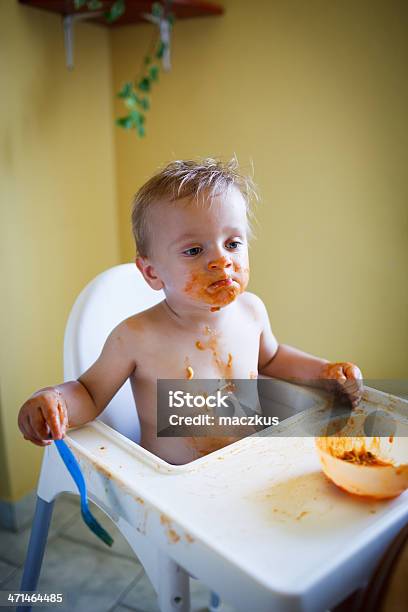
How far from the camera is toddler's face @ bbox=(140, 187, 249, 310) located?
0.77 metres

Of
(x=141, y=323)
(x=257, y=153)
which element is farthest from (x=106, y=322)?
(x=257, y=153)

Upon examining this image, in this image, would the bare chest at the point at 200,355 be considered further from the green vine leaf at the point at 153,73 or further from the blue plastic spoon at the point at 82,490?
the green vine leaf at the point at 153,73

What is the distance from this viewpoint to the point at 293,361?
95 cm

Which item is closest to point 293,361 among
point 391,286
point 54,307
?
point 391,286

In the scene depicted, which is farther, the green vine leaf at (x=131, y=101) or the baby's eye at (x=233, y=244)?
the green vine leaf at (x=131, y=101)

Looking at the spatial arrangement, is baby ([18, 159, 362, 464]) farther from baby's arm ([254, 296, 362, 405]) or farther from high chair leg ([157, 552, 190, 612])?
high chair leg ([157, 552, 190, 612])

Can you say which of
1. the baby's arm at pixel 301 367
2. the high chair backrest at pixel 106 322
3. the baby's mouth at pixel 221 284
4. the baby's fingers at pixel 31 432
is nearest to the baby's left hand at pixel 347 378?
the baby's arm at pixel 301 367

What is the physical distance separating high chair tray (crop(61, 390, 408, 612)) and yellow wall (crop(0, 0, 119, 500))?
2.19ft

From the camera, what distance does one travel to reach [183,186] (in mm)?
786

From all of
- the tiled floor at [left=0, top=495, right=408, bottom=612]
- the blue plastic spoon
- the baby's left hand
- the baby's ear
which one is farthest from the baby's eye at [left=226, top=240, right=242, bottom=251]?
the tiled floor at [left=0, top=495, right=408, bottom=612]

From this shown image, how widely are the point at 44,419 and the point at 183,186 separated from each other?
1.23ft

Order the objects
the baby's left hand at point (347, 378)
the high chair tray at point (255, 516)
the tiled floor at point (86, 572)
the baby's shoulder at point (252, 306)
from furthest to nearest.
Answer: the tiled floor at point (86, 572) → the baby's shoulder at point (252, 306) → the baby's left hand at point (347, 378) → the high chair tray at point (255, 516)

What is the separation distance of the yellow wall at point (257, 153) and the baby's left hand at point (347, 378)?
43 centimetres

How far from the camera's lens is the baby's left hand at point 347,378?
2.66 ft
